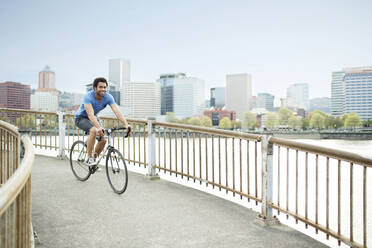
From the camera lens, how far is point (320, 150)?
3566mm

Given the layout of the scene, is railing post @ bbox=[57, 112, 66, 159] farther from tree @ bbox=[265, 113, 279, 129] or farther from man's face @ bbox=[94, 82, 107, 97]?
tree @ bbox=[265, 113, 279, 129]

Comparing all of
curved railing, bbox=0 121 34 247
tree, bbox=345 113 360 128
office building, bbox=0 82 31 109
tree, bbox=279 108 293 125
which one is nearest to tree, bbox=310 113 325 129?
tree, bbox=345 113 360 128

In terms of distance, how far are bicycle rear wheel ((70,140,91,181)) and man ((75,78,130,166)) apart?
296 millimetres

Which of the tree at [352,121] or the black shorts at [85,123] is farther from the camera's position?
the tree at [352,121]

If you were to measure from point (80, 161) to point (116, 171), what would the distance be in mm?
1244

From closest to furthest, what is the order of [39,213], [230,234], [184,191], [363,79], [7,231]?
[7,231]
[230,234]
[39,213]
[184,191]
[363,79]

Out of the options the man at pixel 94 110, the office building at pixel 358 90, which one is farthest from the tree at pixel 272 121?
the man at pixel 94 110

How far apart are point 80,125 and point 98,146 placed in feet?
1.72

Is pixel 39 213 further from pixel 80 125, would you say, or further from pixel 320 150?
pixel 320 150

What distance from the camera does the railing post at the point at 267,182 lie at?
426 cm

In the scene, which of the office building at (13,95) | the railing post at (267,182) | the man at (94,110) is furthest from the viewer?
the office building at (13,95)

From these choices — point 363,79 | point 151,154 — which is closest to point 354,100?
point 363,79

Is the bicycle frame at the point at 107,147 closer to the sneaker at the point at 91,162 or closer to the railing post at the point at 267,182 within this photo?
the sneaker at the point at 91,162

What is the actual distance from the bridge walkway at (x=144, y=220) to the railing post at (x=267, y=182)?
0.15 meters
